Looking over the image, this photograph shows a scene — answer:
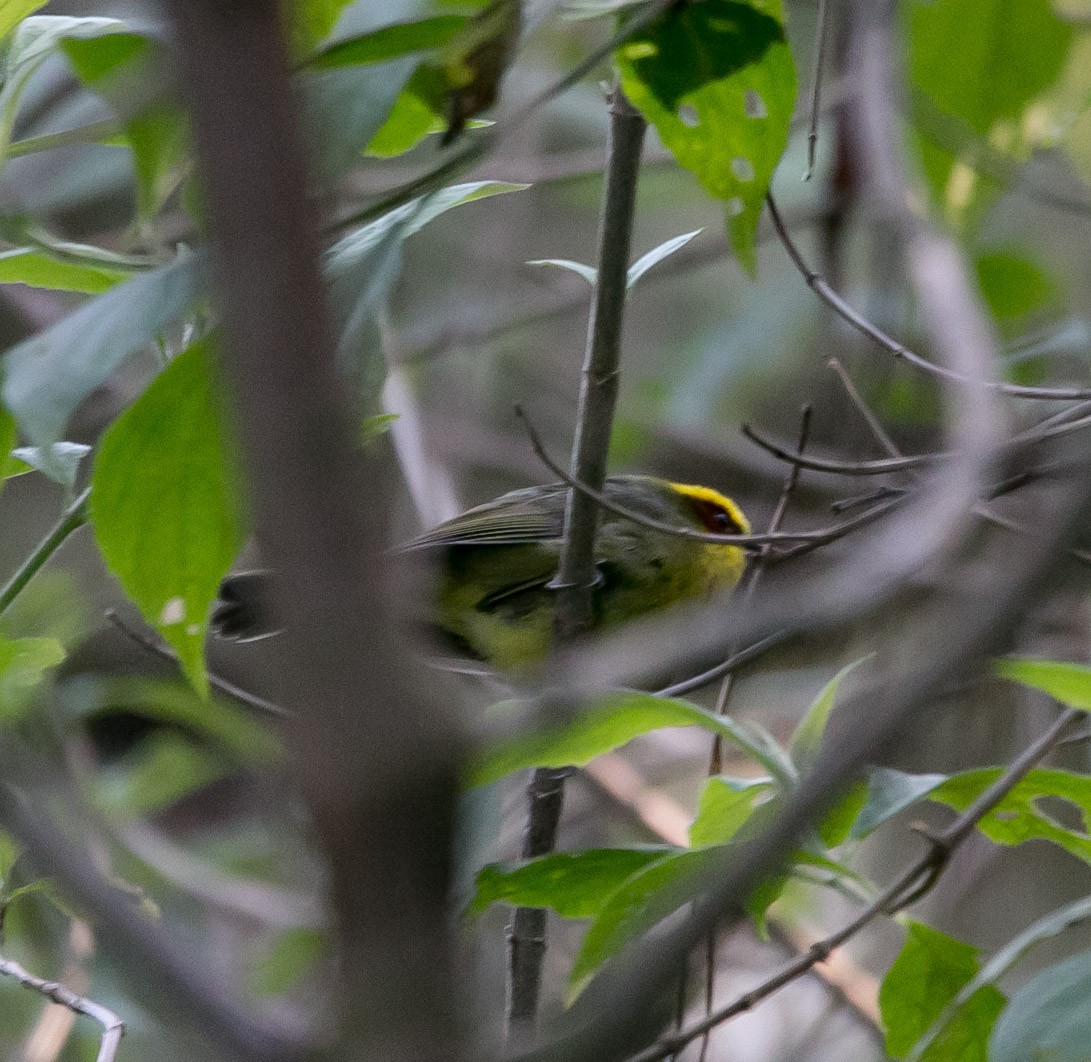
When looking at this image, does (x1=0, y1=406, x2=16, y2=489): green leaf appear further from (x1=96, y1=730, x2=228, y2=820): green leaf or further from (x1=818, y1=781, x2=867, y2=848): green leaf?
(x1=96, y1=730, x2=228, y2=820): green leaf

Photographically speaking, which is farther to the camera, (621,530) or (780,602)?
(621,530)

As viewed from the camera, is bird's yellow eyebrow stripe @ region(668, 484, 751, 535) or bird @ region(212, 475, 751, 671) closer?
bird @ region(212, 475, 751, 671)

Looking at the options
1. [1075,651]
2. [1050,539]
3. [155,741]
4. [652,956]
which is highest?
[1050,539]

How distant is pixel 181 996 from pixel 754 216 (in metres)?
1.38

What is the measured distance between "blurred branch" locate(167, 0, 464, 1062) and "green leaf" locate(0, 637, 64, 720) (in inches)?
46.9

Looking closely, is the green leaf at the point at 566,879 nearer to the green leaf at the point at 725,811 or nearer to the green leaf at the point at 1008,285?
the green leaf at the point at 725,811

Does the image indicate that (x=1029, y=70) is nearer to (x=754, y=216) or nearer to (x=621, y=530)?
(x=754, y=216)

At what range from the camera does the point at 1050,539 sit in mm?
788

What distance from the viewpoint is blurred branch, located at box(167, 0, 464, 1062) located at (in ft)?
2.18

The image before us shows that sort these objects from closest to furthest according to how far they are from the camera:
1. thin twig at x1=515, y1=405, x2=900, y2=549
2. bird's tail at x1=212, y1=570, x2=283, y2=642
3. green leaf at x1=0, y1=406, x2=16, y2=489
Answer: green leaf at x1=0, y1=406, x2=16, y2=489 → thin twig at x1=515, y1=405, x2=900, y2=549 → bird's tail at x1=212, y1=570, x2=283, y2=642

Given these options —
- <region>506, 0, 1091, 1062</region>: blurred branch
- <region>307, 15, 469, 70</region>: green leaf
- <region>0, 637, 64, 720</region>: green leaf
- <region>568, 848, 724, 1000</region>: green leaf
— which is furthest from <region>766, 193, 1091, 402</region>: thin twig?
<region>0, 637, 64, 720</region>: green leaf

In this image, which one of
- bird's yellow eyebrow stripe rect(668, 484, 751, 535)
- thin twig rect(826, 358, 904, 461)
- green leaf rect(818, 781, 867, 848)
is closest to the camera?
green leaf rect(818, 781, 867, 848)

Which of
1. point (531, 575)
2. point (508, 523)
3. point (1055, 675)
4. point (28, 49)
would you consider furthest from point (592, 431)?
point (531, 575)

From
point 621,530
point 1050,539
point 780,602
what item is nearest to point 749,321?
point 621,530
